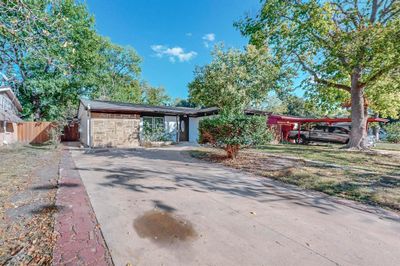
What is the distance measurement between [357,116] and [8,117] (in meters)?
21.8

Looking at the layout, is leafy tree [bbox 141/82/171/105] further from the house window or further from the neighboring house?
the house window

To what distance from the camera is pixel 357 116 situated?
11242 mm

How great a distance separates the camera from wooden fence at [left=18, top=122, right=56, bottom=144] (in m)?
16.8

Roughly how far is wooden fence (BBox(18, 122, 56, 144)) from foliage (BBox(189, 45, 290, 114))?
13.9m

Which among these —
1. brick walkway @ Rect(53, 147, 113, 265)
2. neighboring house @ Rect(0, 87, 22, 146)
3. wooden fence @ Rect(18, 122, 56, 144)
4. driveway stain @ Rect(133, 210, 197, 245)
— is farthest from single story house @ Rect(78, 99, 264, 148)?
driveway stain @ Rect(133, 210, 197, 245)

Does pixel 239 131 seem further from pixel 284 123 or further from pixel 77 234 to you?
pixel 284 123

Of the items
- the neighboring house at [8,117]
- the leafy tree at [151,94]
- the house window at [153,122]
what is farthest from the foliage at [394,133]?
the neighboring house at [8,117]

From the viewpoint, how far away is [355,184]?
5.29m

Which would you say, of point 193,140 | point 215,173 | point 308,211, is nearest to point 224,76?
point 193,140

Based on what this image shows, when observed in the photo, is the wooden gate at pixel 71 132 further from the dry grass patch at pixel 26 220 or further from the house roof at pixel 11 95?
the dry grass patch at pixel 26 220

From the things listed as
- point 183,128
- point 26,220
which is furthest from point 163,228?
point 183,128

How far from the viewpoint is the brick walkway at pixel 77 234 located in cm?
217

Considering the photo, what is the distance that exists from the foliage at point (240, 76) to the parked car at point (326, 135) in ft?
19.9

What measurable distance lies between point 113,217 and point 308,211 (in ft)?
11.3
